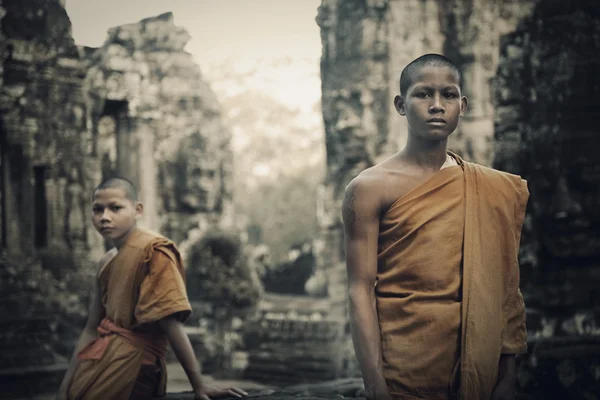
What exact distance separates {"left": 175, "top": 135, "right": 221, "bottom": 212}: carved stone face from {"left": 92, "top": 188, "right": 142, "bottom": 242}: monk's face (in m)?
12.7

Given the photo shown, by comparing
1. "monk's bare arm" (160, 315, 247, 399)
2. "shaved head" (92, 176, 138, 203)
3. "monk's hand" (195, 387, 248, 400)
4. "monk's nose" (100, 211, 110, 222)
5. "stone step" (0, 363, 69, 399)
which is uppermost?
"shaved head" (92, 176, 138, 203)

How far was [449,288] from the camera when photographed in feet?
7.00

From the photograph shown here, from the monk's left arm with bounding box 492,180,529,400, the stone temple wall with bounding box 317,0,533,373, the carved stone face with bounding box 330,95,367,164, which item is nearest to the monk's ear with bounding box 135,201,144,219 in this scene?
the monk's left arm with bounding box 492,180,529,400

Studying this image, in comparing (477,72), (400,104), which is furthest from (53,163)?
(400,104)

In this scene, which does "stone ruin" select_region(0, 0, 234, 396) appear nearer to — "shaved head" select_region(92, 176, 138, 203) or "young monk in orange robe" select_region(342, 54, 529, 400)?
"shaved head" select_region(92, 176, 138, 203)

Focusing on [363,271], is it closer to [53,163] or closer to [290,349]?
[53,163]

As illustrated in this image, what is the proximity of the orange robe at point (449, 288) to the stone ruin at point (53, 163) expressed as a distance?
19.0 ft

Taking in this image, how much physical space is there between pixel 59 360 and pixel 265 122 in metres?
36.2

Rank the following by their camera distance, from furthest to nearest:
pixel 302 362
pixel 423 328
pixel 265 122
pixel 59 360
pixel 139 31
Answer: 1. pixel 265 122
2. pixel 139 31
3. pixel 302 362
4. pixel 59 360
5. pixel 423 328

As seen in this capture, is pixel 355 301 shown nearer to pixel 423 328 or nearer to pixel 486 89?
pixel 423 328

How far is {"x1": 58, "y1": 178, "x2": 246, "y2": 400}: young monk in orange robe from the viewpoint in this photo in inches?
121

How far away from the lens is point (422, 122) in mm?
2217

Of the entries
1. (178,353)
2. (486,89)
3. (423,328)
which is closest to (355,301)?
(423,328)

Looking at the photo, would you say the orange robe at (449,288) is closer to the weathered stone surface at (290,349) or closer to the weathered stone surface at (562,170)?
the weathered stone surface at (562,170)
